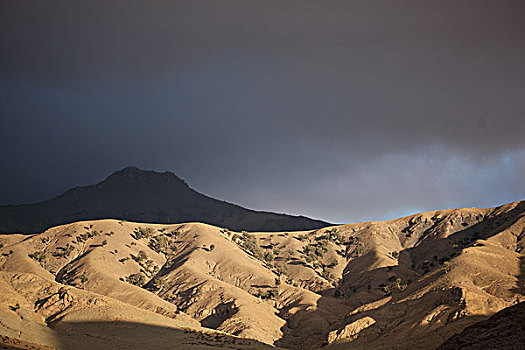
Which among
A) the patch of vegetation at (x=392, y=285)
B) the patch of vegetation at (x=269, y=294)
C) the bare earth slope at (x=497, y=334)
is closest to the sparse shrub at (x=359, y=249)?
the patch of vegetation at (x=392, y=285)

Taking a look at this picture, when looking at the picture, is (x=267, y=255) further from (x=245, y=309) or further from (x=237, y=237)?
(x=245, y=309)

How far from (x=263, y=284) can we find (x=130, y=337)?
5346 cm

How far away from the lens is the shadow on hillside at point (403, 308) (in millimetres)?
48562

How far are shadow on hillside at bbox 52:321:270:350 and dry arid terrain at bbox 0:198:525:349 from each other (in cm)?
22

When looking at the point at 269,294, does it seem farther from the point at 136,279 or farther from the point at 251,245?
the point at 251,245

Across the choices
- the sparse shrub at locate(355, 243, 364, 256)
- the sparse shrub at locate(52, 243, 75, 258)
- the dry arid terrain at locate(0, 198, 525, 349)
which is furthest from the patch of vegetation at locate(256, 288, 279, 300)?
the sparse shrub at locate(52, 243, 75, 258)

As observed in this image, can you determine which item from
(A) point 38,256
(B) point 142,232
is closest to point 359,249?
(B) point 142,232

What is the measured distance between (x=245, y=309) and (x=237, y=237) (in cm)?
6137

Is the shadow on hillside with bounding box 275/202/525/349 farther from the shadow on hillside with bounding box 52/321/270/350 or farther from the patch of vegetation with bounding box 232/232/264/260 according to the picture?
the patch of vegetation with bounding box 232/232/264/260

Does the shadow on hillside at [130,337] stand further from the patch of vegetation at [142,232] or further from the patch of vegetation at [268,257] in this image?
the patch of vegetation at [142,232]

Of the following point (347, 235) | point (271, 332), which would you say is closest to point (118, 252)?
point (271, 332)

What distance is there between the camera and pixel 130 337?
163 ft

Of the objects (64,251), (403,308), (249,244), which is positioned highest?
(249,244)

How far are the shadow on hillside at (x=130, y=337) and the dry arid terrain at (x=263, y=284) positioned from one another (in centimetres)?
22
